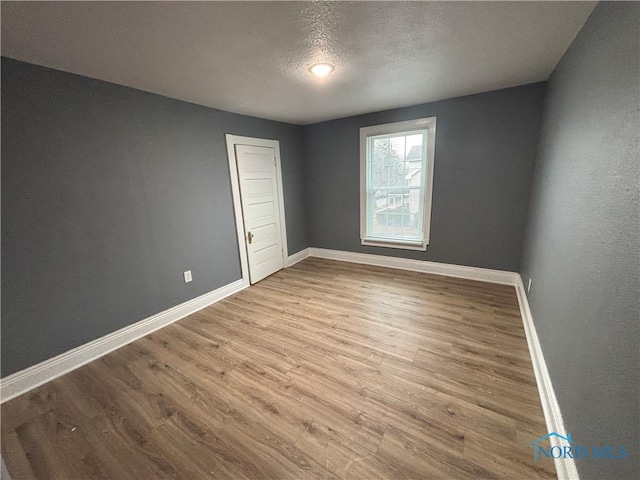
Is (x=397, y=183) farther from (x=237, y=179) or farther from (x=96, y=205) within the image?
(x=96, y=205)

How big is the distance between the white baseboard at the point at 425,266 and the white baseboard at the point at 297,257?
6.4 inches

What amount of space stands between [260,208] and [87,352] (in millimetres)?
2392

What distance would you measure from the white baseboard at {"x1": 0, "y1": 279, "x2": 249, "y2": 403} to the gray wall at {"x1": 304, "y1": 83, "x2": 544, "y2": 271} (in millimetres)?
2933

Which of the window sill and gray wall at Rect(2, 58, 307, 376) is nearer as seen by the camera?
gray wall at Rect(2, 58, 307, 376)

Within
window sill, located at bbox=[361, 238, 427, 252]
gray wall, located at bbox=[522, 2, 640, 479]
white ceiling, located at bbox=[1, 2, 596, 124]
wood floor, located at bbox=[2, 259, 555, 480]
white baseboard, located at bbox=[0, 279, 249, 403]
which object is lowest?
wood floor, located at bbox=[2, 259, 555, 480]

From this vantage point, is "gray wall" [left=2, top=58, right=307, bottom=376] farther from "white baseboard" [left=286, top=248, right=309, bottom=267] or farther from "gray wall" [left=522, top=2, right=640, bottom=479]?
"gray wall" [left=522, top=2, right=640, bottom=479]

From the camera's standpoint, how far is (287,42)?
1638mm

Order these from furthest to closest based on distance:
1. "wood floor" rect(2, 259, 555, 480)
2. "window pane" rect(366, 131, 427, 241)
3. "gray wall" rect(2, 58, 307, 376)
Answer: "window pane" rect(366, 131, 427, 241), "gray wall" rect(2, 58, 307, 376), "wood floor" rect(2, 259, 555, 480)

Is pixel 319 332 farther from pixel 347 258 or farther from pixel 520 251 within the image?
pixel 520 251

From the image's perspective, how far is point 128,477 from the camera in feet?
4.09

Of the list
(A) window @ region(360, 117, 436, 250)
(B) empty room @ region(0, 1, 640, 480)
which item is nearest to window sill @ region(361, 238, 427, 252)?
(A) window @ region(360, 117, 436, 250)

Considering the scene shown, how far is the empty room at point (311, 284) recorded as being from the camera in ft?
4.00

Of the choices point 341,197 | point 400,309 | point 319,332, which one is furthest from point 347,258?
point 319,332

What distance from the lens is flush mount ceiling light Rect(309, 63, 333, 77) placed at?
1972 mm
